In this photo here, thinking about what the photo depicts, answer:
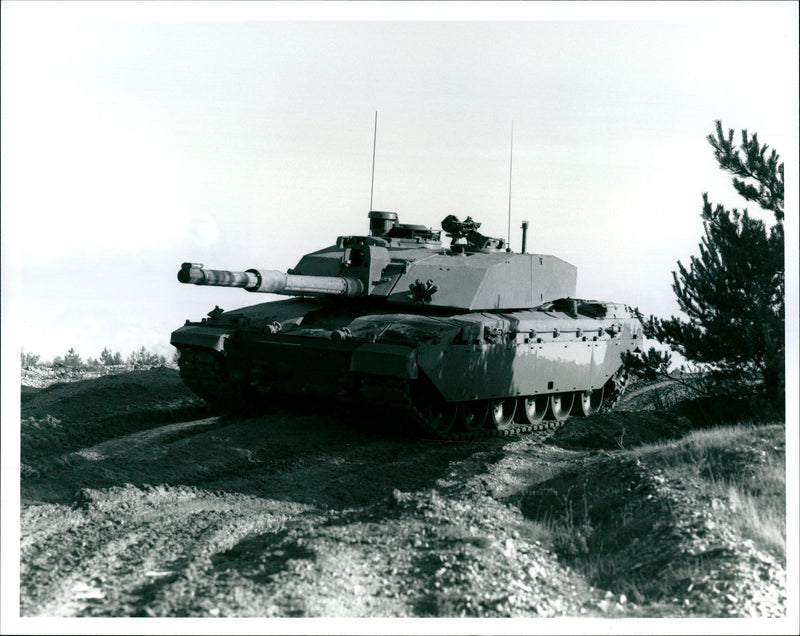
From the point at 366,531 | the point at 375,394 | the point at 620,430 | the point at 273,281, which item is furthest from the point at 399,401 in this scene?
the point at 366,531

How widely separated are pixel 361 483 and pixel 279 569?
3.75m

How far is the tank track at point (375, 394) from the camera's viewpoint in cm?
1285

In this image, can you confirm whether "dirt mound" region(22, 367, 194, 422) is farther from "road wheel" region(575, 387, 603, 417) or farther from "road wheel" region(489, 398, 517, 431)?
"road wheel" region(575, 387, 603, 417)

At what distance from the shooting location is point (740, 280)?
12.7m

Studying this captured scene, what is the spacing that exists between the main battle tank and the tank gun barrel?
0.06 feet

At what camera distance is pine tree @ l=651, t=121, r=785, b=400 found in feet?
41.0

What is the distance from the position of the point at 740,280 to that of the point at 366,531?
625 centimetres

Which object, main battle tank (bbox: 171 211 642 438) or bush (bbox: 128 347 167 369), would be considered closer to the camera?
main battle tank (bbox: 171 211 642 438)

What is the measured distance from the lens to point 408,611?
290 inches

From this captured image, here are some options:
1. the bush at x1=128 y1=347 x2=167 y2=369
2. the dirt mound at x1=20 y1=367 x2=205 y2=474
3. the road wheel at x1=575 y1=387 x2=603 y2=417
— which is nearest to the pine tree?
the road wheel at x1=575 y1=387 x2=603 y2=417

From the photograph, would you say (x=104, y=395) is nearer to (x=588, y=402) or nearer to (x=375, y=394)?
(x=375, y=394)

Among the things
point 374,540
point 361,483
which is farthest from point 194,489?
point 374,540

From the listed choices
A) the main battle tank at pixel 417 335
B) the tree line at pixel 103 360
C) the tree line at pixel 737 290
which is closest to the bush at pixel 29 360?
the tree line at pixel 103 360

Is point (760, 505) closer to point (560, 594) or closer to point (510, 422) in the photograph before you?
point (560, 594)
